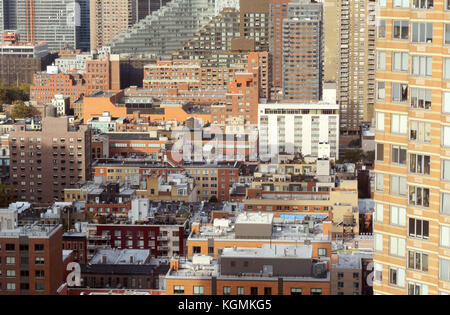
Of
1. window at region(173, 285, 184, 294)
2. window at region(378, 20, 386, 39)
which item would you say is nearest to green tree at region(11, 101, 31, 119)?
window at region(173, 285, 184, 294)

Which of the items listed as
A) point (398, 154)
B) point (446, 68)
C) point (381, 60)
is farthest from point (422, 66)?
point (398, 154)

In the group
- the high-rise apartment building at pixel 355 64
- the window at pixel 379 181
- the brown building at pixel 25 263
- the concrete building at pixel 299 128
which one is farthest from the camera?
the high-rise apartment building at pixel 355 64

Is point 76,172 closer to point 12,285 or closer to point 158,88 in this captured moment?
point 12,285

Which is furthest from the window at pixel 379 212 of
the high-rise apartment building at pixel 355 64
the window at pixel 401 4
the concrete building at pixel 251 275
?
the high-rise apartment building at pixel 355 64

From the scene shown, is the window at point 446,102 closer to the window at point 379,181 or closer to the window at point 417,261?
the window at point 379,181

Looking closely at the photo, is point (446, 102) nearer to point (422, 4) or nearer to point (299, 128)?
point (422, 4)
